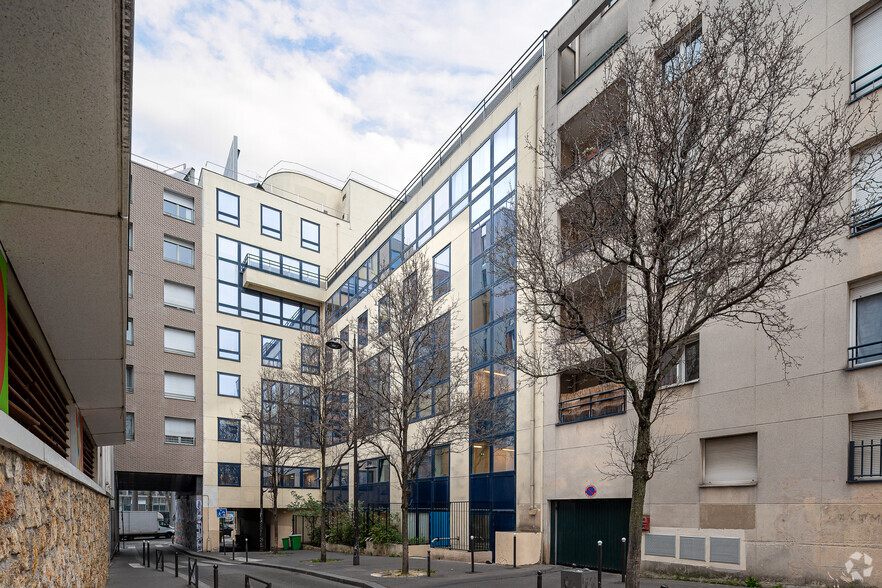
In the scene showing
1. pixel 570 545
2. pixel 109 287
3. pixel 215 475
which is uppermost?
pixel 109 287

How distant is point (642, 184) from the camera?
32.7 ft

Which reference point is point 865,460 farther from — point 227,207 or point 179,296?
point 227,207

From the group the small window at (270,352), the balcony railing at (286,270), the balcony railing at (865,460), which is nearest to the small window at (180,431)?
the small window at (270,352)

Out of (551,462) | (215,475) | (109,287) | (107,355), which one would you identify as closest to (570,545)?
(551,462)

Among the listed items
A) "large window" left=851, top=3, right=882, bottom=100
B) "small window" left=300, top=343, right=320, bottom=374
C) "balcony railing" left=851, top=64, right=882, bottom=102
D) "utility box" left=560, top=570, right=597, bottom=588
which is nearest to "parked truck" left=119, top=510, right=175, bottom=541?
"small window" left=300, top=343, right=320, bottom=374

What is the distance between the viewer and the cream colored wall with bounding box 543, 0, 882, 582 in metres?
12.0

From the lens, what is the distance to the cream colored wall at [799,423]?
39.5 ft

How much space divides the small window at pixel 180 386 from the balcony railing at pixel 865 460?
33.1m

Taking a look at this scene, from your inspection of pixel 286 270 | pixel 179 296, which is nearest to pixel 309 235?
pixel 286 270

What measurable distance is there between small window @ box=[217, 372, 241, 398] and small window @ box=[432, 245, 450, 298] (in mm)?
16675

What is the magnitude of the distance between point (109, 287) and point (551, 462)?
17.7 metres

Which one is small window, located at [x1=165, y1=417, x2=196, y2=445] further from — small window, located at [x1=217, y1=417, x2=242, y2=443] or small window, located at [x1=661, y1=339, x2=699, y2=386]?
small window, located at [x1=661, y1=339, x2=699, y2=386]

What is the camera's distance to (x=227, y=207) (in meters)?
40.0

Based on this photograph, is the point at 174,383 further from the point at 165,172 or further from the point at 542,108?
the point at 542,108
